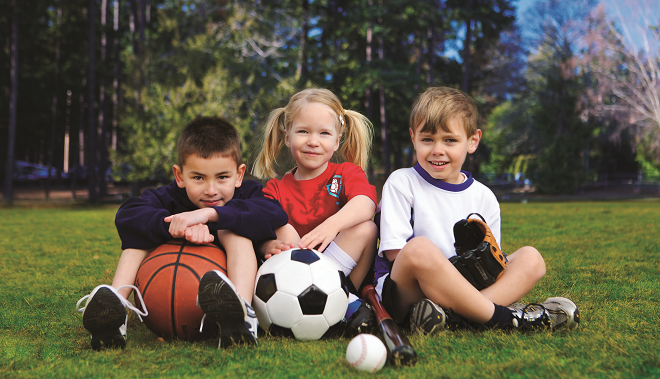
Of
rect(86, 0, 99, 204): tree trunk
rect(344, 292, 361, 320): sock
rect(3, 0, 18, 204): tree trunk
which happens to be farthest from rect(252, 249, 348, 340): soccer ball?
rect(3, 0, 18, 204): tree trunk

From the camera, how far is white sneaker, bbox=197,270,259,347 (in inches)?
103

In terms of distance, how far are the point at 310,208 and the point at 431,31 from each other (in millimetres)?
24305

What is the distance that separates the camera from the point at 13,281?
5203 millimetres

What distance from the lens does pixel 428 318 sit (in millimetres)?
2939

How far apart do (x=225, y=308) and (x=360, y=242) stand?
1195 millimetres

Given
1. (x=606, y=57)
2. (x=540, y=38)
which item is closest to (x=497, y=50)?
(x=540, y=38)

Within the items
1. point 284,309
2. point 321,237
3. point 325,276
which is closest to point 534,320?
point 325,276

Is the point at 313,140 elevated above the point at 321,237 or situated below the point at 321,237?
above

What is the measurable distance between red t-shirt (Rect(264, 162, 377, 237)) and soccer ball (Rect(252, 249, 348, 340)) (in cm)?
67

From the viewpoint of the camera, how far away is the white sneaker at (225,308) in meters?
2.62

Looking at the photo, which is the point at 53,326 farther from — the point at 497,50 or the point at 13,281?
the point at 497,50

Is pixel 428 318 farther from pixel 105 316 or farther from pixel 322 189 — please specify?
pixel 105 316

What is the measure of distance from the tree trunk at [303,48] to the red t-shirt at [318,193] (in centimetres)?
1853

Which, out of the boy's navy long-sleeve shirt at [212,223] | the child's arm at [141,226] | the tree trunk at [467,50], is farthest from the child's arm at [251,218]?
the tree trunk at [467,50]
